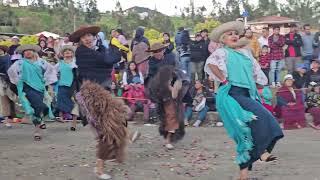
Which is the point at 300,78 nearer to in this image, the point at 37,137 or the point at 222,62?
the point at 37,137

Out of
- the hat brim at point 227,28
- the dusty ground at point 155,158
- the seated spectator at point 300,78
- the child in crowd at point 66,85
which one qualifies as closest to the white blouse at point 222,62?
the hat brim at point 227,28

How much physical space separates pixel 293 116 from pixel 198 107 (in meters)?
2.02

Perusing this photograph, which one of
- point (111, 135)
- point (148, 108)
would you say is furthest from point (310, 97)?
point (111, 135)

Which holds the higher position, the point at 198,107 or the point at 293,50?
the point at 293,50

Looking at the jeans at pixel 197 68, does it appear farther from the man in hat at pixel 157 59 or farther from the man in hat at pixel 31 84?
the man in hat at pixel 31 84

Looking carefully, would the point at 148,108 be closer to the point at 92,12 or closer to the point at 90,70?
the point at 90,70

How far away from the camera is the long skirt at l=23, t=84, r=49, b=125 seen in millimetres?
10219

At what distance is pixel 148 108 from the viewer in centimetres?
1249

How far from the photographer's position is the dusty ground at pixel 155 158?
7227 mm

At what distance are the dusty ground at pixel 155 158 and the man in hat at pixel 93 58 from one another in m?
1.19

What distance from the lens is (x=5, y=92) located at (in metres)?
12.3

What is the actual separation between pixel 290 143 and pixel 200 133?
1954 millimetres

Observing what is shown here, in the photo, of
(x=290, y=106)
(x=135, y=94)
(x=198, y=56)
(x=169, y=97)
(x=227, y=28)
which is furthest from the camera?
(x=198, y=56)

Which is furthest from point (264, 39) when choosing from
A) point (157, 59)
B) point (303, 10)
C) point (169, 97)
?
point (303, 10)
